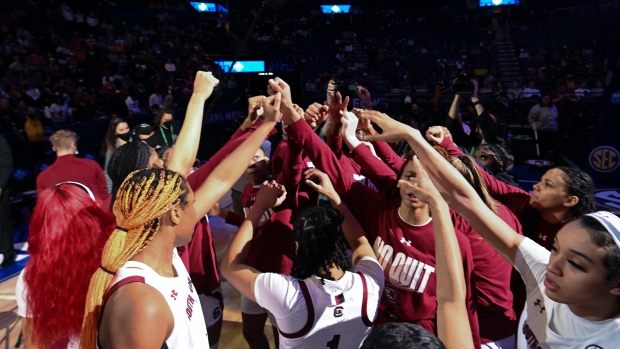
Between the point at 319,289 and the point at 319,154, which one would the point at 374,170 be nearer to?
the point at 319,154

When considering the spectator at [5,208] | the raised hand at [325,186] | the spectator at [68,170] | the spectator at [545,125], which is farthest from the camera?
the spectator at [545,125]

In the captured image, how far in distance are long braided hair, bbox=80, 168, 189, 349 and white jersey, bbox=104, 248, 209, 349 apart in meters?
0.06

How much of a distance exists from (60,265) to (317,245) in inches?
35.7

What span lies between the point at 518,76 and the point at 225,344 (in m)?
21.4

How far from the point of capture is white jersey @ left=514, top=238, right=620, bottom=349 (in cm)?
124

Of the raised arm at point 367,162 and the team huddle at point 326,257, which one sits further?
the raised arm at point 367,162

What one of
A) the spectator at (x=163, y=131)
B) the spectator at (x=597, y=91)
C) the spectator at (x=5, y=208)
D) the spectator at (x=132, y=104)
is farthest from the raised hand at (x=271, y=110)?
the spectator at (x=597, y=91)

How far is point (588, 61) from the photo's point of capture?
20.0 meters

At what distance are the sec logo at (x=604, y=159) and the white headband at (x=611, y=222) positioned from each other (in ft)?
27.6

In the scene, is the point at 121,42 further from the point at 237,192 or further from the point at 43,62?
the point at 237,192

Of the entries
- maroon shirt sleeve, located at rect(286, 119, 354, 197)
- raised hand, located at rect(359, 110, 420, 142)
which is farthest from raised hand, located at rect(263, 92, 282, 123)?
maroon shirt sleeve, located at rect(286, 119, 354, 197)

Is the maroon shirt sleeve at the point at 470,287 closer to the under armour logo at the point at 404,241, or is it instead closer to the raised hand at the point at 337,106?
the under armour logo at the point at 404,241

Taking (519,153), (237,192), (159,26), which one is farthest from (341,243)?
(159,26)

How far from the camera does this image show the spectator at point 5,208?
4.66 metres
